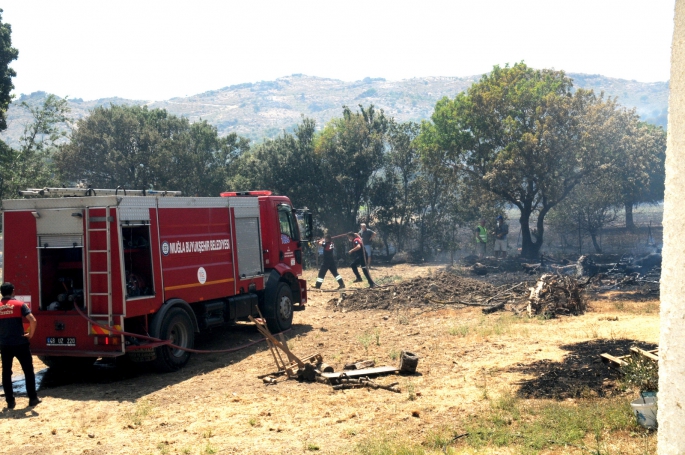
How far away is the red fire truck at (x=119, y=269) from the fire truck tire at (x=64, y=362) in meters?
0.03

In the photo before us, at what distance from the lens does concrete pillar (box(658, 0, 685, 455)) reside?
3.59 metres

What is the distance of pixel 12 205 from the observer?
10.3 meters

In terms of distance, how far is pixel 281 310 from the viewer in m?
14.1

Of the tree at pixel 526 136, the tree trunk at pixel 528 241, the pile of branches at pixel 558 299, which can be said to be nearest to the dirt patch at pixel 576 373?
the pile of branches at pixel 558 299

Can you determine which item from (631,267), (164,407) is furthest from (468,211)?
(164,407)

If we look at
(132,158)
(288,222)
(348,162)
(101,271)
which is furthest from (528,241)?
(101,271)

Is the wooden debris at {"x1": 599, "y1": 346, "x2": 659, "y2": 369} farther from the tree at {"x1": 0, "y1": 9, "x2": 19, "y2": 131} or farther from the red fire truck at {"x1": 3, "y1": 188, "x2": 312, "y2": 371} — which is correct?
the tree at {"x1": 0, "y1": 9, "x2": 19, "y2": 131}

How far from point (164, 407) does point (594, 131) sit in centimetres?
2388

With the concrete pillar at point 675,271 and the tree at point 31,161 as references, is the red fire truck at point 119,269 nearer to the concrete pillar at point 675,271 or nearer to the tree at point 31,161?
the concrete pillar at point 675,271

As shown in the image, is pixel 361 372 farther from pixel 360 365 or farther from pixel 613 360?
pixel 613 360

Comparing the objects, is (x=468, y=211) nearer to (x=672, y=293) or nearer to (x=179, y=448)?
(x=179, y=448)

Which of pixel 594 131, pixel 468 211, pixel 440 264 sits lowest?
pixel 440 264

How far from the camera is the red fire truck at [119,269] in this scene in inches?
382

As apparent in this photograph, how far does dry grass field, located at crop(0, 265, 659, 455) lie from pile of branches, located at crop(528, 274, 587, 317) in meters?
1.08
